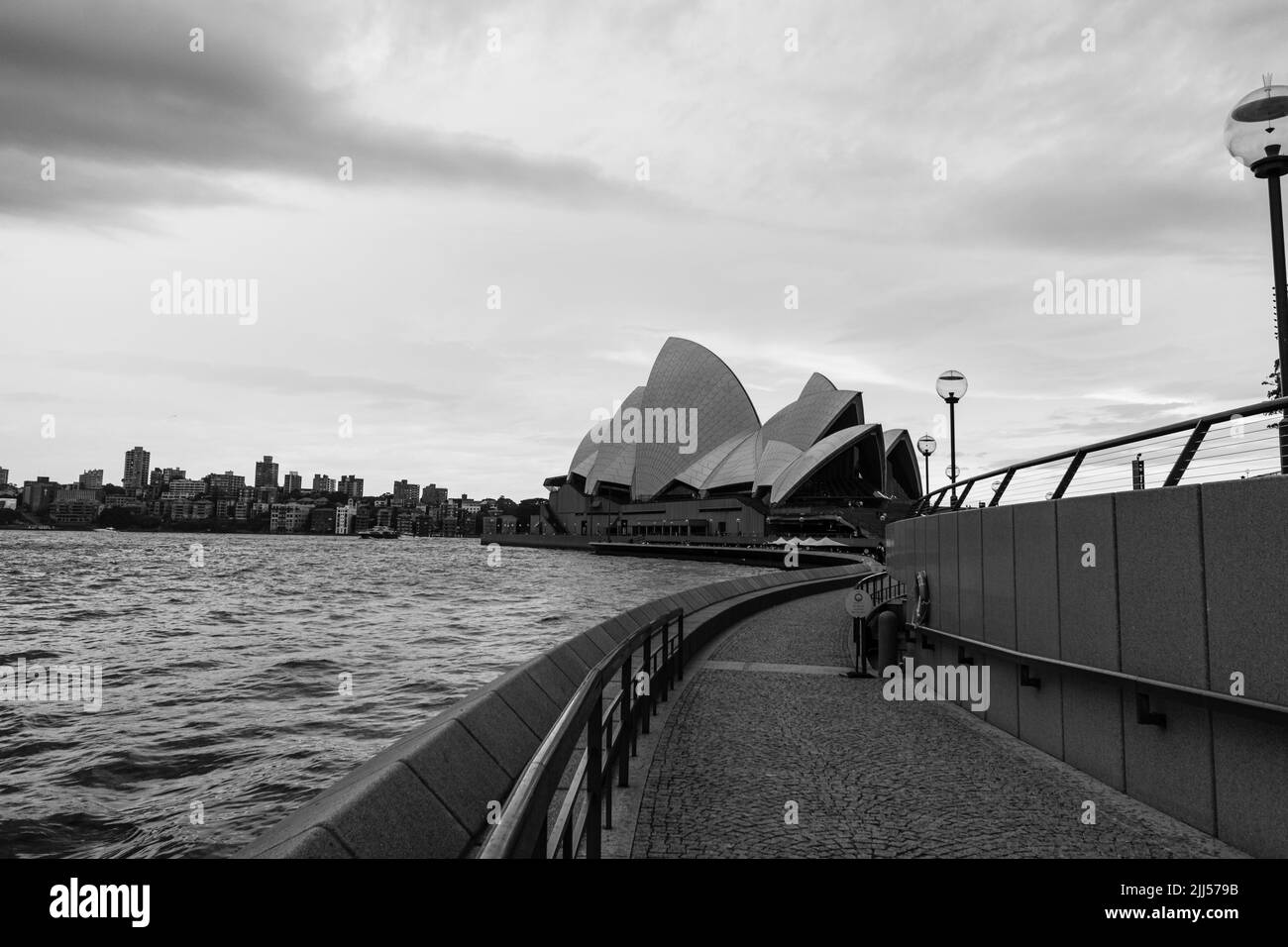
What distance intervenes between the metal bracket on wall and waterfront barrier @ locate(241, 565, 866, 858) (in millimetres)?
3249

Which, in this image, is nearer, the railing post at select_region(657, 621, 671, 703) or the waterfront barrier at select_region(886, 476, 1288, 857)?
the waterfront barrier at select_region(886, 476, 1288, 857)

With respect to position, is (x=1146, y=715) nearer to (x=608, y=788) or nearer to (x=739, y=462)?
(x=608, y=788)

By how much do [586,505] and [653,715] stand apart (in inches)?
4555

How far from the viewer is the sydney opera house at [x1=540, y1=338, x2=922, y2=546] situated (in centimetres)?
7638

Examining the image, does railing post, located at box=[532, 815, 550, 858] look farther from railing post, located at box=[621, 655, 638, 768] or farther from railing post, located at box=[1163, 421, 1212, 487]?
railing post, located at box=[1163, 421, 1212, 487]

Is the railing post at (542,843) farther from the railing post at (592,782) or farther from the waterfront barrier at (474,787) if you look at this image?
the railing post at (592,782)

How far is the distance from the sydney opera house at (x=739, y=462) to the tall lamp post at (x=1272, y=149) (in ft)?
211

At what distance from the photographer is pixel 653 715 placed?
308 inches

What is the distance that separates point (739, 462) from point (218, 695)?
73.4m

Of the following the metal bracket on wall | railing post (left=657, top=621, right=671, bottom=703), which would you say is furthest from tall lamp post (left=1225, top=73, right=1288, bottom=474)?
railing post (left=657, top=621, right=671, bottom=703)

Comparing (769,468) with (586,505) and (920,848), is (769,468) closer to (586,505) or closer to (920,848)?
(586,505)

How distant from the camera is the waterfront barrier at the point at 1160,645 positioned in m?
4.46

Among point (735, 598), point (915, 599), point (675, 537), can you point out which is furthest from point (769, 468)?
point (915, 599)

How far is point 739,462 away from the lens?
85000mm
